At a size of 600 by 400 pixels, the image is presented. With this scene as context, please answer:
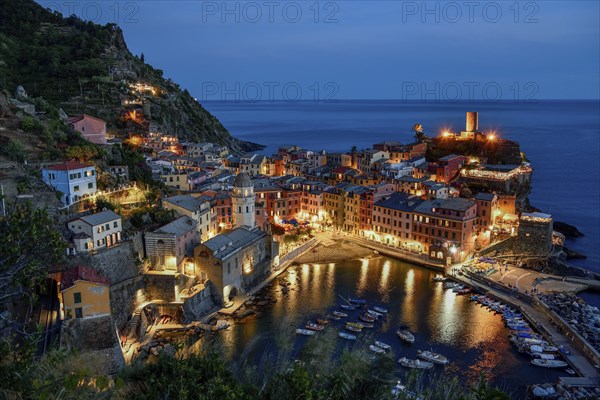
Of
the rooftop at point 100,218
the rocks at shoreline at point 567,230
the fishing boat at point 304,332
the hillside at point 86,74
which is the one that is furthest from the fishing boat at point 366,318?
the hillside at point 86,74

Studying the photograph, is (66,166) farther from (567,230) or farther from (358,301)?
(567,230)

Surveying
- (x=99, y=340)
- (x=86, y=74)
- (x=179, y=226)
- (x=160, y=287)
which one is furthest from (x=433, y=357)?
(x=86, y=74)

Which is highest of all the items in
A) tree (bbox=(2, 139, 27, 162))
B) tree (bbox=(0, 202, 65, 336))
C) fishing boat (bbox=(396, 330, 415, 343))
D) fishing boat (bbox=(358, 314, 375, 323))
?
tree (bbox=(2, 139, 27, 162))

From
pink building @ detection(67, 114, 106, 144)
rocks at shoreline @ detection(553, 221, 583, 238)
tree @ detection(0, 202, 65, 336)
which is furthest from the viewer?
rocks at shoreline @ detection(553, 221, 583, 238)

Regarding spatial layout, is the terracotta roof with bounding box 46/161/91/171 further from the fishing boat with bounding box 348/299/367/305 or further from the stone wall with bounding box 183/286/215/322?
the fishing boat with bounding box 348/299/367/305

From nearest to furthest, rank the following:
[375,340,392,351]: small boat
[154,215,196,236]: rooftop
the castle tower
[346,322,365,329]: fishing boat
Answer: [375,340,392,351]: small boat → [346,322,365,329]: fishing boat → [154,215,196,236]: rooftop → the castle tower

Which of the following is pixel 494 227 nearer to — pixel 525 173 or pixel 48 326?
pixel 525 173

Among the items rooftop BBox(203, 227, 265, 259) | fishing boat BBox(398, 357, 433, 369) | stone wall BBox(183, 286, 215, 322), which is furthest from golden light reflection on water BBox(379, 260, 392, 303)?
stone wall BBox(183, 286, 215, 322)

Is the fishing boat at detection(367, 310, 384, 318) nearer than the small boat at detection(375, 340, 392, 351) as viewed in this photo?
No
